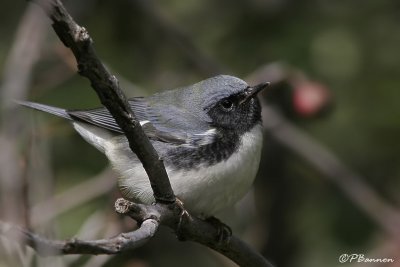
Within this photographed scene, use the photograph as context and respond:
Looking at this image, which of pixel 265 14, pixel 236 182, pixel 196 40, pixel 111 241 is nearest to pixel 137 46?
pixel 196 40

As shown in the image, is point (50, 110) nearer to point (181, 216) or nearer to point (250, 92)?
point (250, 92)

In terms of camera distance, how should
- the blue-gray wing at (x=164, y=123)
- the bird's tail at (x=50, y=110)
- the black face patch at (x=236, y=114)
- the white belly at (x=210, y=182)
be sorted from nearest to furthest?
the white belly at (x=210, y=182) → the blue-gray wing at (x=164, y=123) → the black face patch at (x=236, y=114) → the bird's tail at (x=50, y=110)

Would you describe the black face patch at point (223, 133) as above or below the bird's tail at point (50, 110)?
below

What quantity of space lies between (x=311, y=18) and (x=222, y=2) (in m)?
0.75

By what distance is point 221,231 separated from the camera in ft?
12.2

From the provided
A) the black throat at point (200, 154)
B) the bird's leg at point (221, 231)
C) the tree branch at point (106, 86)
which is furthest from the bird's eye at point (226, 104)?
the tree branch at point (106, 86)

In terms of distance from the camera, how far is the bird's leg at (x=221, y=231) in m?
3.57

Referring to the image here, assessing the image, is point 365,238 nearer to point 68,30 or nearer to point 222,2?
point 222,2

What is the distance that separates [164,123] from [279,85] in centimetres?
167

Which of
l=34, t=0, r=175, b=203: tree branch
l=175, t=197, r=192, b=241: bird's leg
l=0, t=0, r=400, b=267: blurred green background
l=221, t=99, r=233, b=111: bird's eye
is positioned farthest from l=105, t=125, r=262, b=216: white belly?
l=0, t=0, r=400, b=267: blurred green background

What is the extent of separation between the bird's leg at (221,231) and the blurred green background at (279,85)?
1.35m

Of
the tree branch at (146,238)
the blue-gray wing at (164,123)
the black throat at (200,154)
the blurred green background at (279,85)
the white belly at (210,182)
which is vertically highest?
the blurred green background at (279,85)

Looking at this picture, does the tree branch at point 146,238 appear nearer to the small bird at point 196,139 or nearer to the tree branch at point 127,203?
the tree branch at point 127,203

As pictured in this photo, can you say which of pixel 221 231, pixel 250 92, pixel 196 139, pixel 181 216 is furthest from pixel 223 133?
pixel 181 216
